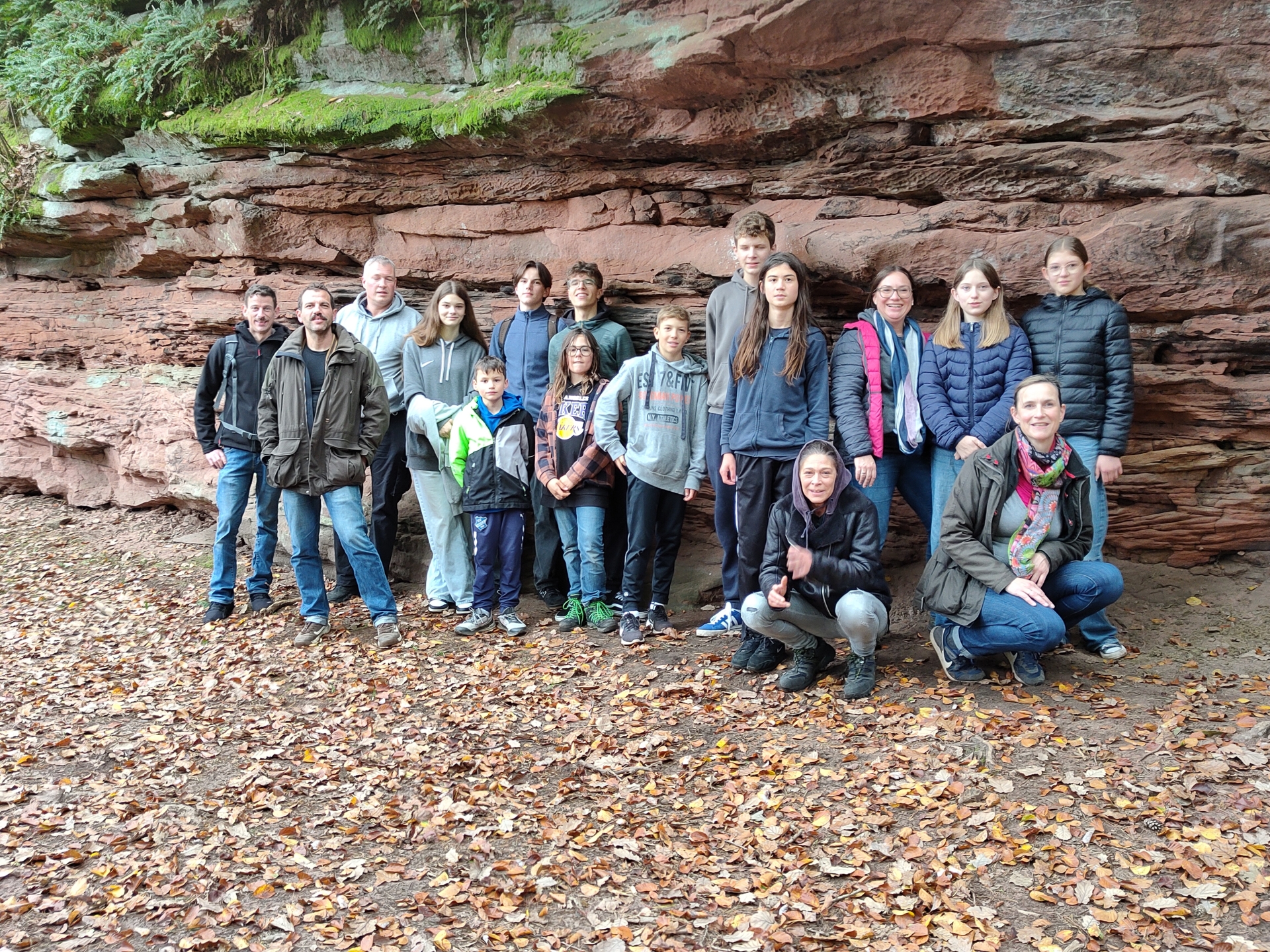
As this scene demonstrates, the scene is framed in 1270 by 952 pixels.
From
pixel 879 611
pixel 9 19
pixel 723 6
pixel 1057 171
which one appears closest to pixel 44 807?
pixel 879 611

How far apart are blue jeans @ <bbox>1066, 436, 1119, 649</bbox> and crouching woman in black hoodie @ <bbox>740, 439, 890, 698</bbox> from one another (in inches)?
59.5

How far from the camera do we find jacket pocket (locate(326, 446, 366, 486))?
7125 millimetres

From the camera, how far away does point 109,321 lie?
38.1ft

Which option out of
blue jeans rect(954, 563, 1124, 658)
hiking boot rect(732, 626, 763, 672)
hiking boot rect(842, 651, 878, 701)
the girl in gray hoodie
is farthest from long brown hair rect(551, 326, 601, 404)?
blue jeans rect(954, 563, 1124, 658)

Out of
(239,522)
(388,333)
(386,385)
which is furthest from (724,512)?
(239,522)

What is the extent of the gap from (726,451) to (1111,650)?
9.23ft

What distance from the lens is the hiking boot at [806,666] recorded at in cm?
598

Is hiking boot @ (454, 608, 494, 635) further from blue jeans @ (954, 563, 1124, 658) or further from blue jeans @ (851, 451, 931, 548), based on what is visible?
blue jeans @ (954, 563, 1124, 658)

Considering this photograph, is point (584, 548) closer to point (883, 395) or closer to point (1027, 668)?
point (883, 395)

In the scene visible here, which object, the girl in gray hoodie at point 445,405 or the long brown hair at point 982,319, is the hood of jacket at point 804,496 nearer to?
the long brown hair at point 982,319

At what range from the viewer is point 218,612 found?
788 centimetres

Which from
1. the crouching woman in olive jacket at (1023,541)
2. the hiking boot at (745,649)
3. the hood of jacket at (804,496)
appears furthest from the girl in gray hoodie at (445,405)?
the crouching woman in olive jacket at (1023,541)

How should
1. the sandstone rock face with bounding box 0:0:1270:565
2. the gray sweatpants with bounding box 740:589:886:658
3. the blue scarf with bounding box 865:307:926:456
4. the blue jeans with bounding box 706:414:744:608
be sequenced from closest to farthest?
the gray sweatpants with bounding box 740:589:886:658 → the blue scarf with bounding box 865:307:926:456 → the sandstone rock face with bounding box 0:0:1270:565 → the blue jeans with bounding box 706:414:744:608

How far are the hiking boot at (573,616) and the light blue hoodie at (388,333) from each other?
225cm
